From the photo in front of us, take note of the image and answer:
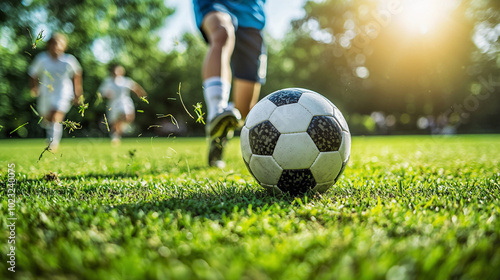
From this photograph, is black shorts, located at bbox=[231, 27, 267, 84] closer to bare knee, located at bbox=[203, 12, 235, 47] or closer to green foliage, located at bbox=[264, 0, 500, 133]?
bare knee, located at bbox=[203, 12, 235, 47]

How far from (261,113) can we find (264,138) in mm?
193

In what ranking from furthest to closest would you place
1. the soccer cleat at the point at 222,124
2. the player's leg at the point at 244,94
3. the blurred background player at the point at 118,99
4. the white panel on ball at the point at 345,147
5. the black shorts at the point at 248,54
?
1. the blurred background player at the point at 118,99
2. the player's leg at the point at 244,94
3. the black shorts at the point at 248,54
4. the soccer cleat at the point at 222,124
5. the white panel on ball at the point at 345,147

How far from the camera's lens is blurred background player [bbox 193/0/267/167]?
3.34 metres

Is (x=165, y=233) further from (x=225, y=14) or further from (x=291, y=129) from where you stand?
(x=225, y=14)

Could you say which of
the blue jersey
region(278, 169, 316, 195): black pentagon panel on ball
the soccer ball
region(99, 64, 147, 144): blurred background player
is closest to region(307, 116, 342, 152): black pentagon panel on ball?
the soccer ball

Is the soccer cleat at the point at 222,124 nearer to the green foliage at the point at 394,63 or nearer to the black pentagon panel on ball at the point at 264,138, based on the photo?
the black pentagon panel on ball at the point at 264,138

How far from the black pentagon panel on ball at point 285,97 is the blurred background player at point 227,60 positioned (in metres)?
0.78

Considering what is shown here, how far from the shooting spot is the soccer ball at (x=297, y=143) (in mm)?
2133

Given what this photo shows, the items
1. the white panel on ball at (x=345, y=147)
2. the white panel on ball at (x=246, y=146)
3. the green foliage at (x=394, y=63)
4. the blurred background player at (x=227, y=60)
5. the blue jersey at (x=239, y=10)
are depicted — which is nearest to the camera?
the white panel on ball at (x=345, y=147)

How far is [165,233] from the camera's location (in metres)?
1.40

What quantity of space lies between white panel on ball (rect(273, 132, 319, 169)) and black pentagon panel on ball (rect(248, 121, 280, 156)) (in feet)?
0.20

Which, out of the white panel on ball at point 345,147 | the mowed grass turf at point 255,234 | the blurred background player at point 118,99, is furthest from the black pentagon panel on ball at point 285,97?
the blurred background player at point 118,99

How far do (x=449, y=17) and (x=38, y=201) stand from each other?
27.1 meters

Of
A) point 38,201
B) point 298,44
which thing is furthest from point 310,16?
point 38,201
